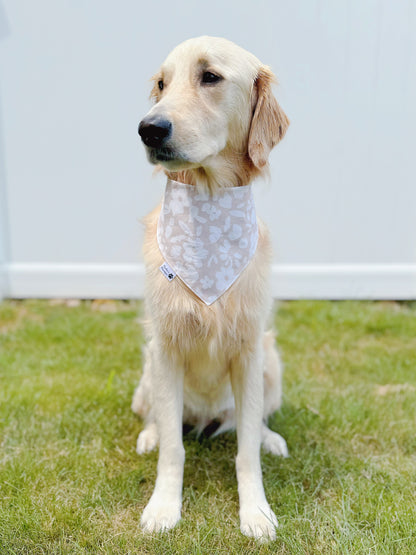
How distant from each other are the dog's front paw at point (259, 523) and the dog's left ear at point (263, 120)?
1.26 m

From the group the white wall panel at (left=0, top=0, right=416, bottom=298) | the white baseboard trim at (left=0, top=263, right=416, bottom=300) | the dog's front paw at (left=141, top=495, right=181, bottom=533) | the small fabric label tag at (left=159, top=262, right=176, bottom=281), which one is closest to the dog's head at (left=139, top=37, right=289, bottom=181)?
the small fabric label tag at (left=159, top=262, right=176, bottom=281)

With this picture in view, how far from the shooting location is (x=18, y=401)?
2.84m

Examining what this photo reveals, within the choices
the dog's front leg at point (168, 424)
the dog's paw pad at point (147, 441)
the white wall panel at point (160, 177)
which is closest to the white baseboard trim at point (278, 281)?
the white wall panel at point (160, 177)

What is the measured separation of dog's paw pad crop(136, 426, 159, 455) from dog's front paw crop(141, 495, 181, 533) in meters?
0.41

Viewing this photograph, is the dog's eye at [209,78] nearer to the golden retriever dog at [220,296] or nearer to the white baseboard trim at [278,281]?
the golden retriever dog at [220,296]

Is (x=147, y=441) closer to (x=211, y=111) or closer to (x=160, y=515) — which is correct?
(x=160, y=515)

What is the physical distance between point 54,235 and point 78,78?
127 cm

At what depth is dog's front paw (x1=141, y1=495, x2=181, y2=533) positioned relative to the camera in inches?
76.3

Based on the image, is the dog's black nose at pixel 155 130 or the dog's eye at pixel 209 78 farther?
the dog's eye at pixel 209 78

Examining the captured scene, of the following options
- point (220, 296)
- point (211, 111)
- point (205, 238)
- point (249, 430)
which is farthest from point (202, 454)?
point (211, 111)

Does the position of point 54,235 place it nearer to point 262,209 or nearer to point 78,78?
point 78,78

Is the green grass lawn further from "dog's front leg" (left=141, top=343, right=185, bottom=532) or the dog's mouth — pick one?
the dog's mouth

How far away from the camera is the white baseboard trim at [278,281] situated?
4547 millimetres

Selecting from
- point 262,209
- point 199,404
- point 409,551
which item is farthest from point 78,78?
point 409,551
